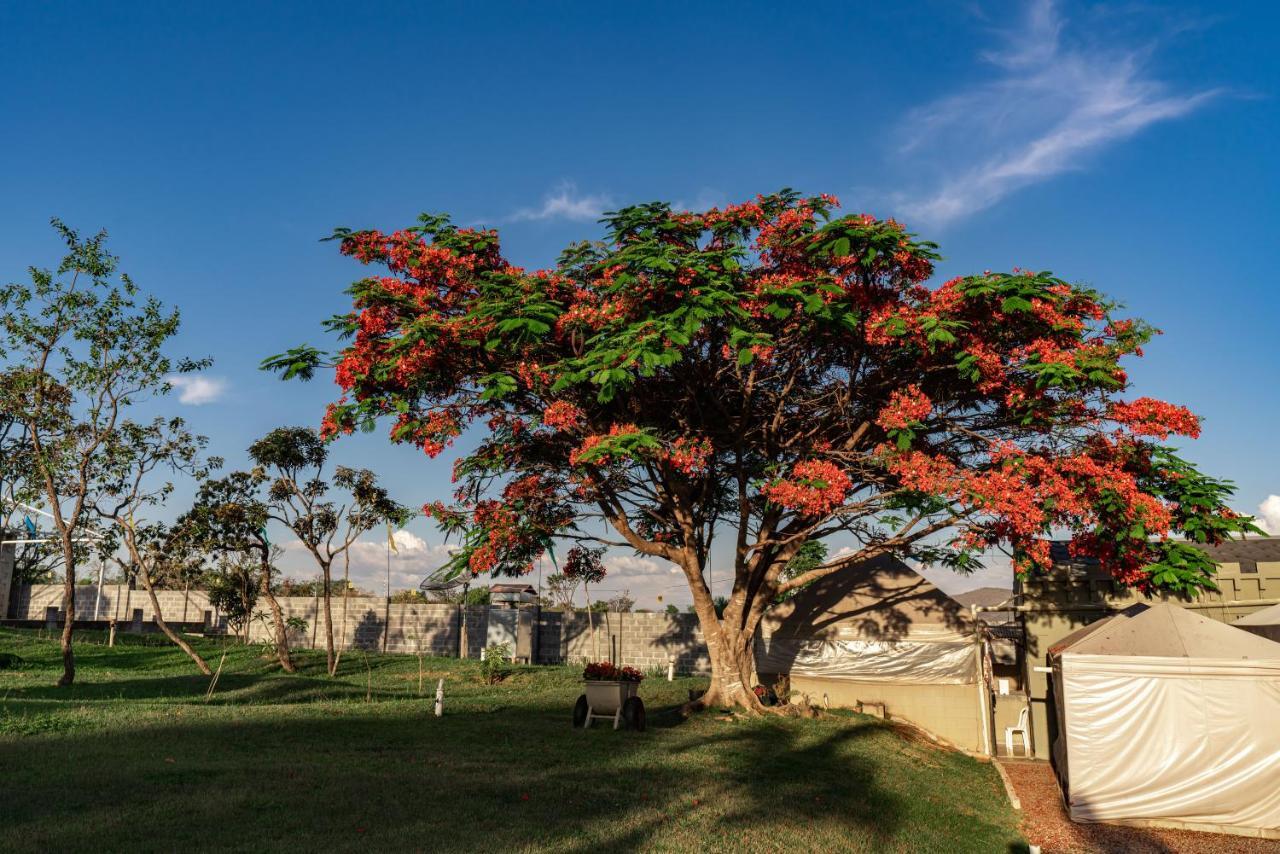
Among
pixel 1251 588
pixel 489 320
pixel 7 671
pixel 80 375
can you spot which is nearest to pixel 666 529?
pixel 489 320

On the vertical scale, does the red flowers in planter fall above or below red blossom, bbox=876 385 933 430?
below

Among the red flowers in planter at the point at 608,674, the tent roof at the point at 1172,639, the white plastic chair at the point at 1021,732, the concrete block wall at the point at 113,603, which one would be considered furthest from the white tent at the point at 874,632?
the concrete block wall at the point at 113,603

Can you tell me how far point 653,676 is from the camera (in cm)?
2556

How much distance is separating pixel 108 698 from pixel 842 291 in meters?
15.6

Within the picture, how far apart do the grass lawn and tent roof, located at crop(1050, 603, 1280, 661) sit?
8.90 feet

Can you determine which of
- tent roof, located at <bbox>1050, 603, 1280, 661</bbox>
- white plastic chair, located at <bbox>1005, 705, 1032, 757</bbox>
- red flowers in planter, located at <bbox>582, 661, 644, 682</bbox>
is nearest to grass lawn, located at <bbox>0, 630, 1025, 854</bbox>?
red flowers in planter, located at <bbox>582, 661, 644, 682</bbox>

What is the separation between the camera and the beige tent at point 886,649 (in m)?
18.1

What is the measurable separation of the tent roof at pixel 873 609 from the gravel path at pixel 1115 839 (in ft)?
22.1

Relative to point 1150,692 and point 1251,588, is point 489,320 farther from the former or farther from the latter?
point 1251,588

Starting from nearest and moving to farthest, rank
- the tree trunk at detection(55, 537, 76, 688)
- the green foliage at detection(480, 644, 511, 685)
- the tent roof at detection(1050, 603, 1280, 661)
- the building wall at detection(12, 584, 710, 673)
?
the tent roof at detection(1050, 603, 1280, 661) < the tree trunk at detection(55, 537, 76, 688) < the green foliage at detection(480, 644, 511, 685) < the building wall at detection(12, 584, 710, 673)

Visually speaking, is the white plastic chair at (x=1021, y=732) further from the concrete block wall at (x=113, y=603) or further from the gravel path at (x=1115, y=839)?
the concrete block wall at (x=113, y=603)

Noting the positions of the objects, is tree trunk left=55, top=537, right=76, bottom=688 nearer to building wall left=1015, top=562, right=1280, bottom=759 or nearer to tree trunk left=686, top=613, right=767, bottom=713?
tree trunk left=686, top=613, right=767, bottom=713

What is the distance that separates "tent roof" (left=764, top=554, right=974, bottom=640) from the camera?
19.1m

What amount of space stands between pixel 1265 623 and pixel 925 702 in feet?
22.4
